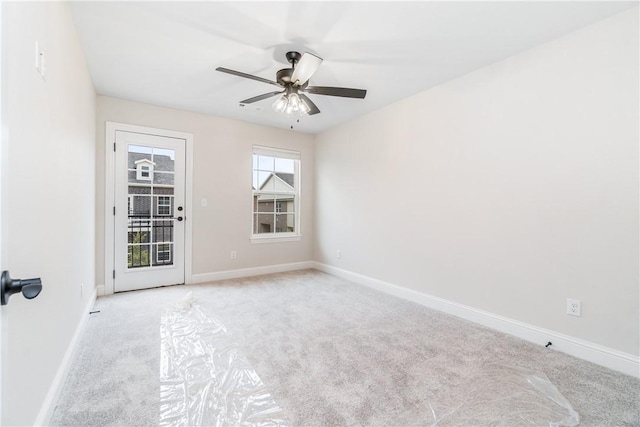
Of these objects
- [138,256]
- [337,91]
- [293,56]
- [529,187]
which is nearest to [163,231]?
[138,256]

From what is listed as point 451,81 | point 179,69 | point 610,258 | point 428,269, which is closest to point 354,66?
point 451,81

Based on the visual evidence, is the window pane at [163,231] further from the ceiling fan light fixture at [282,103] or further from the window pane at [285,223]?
the ceiling fan light fixture at [282,103]

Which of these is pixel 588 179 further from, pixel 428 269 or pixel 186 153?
pixel 186 153

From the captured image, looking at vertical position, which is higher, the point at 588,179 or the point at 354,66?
the point at 354,66

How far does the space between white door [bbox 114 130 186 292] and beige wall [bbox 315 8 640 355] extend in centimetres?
279

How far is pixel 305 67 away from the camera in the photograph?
221cm

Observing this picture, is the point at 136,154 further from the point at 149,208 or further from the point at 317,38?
the point at 317,38

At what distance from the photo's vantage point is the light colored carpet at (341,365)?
157 cm

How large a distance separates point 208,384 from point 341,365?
34.1 inches

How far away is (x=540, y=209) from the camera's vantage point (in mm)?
2395

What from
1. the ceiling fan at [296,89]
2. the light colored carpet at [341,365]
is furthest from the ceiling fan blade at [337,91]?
the light colored carpet at [341,365]

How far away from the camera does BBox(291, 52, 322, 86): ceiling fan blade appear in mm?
2102

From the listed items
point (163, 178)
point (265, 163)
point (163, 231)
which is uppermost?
point (265, 163)

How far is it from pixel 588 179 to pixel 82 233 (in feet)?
13.5
